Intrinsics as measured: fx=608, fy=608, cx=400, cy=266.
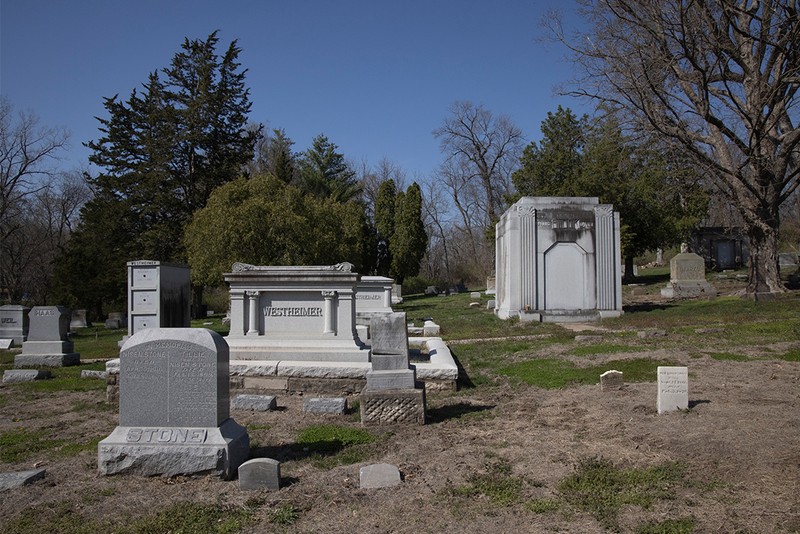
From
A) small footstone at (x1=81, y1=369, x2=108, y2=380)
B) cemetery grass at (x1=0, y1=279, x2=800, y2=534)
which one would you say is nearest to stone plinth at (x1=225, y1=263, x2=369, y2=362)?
cemetery grass at (x1=0, y1=279, x2=800, y2=534)

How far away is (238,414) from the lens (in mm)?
8047

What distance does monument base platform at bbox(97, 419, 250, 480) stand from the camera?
536 centimetres

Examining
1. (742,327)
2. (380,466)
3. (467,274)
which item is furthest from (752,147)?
(467,274)

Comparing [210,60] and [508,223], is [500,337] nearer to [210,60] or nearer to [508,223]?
[508,223]

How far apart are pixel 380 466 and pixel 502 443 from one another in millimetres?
1671

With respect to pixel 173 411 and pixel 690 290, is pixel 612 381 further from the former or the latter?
pixel 690 290

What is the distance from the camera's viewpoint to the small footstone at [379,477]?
508 cm

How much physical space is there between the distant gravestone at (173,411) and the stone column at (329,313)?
5.45 m

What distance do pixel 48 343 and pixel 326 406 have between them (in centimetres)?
1012

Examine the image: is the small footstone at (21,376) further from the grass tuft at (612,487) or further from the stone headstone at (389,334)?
the grass tuft at (612,487)

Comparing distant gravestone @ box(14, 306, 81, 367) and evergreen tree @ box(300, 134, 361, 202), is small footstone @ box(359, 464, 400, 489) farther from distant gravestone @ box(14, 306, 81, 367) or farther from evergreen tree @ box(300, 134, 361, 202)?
evergreen tree @ box(300, 134, 361, 202)

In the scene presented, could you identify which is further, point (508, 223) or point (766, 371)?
point (508, 223)

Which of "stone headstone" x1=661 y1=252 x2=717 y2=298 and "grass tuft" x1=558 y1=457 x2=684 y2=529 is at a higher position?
"stone headstone" x1=661 y1=252 x2=717 y2=298

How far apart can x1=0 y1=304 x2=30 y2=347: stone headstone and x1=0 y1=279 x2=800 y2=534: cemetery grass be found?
1244cm
